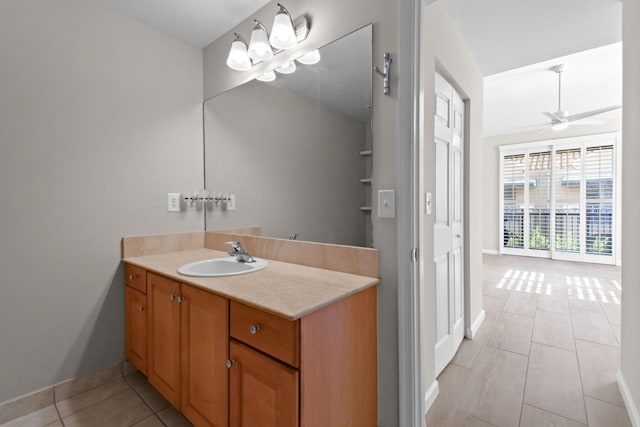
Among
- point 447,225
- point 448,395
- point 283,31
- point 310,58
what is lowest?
point 448,395

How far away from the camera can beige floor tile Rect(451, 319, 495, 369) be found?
2.02 meters

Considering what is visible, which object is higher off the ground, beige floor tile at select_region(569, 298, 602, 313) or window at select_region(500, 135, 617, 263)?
window at select_region(500, 135, 617, 263)

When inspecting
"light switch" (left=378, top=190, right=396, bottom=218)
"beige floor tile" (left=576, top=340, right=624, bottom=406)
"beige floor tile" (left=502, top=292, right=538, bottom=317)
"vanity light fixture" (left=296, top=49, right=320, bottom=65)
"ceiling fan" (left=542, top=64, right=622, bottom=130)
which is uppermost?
"ceiling fan" (left=542, top=64, right=622, bottom=130)

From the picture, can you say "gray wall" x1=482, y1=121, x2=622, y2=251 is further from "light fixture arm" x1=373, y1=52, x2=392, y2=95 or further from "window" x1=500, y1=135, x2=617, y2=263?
"light fixture arm" x1=373, y1=52, x2=392, y2=95

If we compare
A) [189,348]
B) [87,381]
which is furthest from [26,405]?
[189,348]

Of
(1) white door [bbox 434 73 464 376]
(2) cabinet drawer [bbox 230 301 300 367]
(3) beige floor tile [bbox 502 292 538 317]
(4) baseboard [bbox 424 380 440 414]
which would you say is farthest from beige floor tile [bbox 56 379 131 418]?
(3) beige floor tile [bbox 502 292 538 317]

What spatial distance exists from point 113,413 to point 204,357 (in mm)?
790

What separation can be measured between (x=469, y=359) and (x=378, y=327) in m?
1.19

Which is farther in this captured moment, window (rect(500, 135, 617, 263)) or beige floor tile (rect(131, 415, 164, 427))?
window (rect(500, 135, 617, 263))

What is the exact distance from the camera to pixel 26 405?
1507 millimetres

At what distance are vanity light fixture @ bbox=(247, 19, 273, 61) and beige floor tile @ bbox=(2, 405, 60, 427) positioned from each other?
7.32 ft

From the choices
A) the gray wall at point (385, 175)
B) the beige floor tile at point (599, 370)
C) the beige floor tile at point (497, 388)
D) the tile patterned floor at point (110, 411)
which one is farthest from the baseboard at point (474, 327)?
the tile patterned floor at point (110, 411)

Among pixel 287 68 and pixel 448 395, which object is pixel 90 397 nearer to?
pixel 448 395

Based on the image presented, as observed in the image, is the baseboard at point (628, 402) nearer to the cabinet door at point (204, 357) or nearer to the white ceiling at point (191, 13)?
the cabinet door at point (204, 357)
